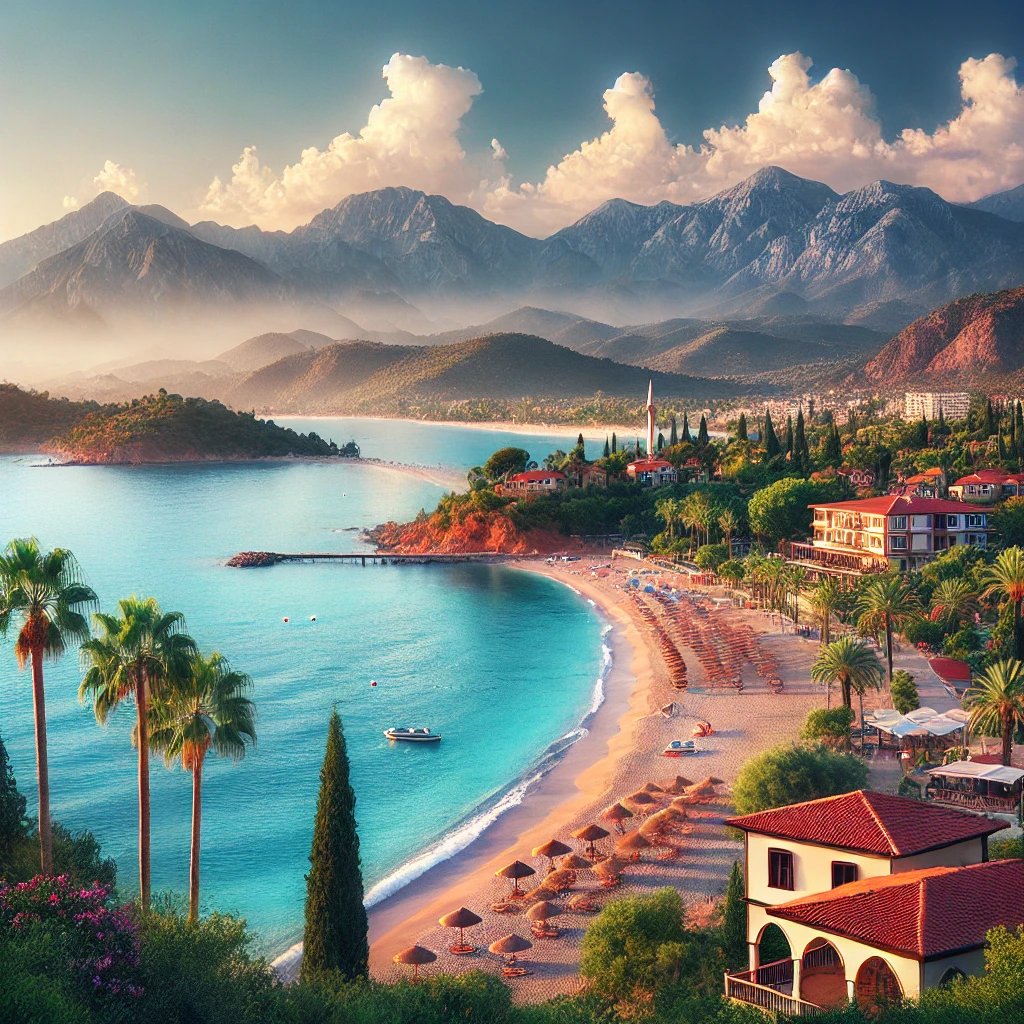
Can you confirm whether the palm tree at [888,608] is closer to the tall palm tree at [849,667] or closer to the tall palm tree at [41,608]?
the tall palm tree at [849,667]

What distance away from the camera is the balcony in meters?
15.9

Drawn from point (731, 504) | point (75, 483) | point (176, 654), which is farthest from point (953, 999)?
point (75, 483)

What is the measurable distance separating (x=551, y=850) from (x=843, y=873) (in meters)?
12.9

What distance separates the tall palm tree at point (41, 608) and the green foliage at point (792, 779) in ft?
56.4

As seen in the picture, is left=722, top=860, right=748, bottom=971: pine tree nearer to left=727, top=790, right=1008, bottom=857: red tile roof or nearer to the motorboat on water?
left=727, top=790, right=1008, bottom=857: red tile roof

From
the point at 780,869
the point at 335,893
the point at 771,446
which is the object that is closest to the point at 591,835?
the point at 335,893

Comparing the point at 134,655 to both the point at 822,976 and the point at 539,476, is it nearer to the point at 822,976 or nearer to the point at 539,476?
the point at 822,976

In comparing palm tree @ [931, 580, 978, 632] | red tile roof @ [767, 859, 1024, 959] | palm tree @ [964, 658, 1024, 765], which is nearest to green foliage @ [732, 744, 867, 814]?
palm tree @ [964, 658, 1024, 765]

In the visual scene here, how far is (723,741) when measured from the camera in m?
39.0

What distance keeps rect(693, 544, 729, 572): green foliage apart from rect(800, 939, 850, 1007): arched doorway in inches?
2256

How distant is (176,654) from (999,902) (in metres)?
14.7

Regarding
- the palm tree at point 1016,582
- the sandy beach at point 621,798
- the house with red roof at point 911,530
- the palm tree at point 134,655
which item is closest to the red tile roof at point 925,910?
the sandy beach at point 621,798

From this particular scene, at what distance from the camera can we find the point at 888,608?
140ft

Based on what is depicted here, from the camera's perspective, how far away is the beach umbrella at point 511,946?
947 inches
